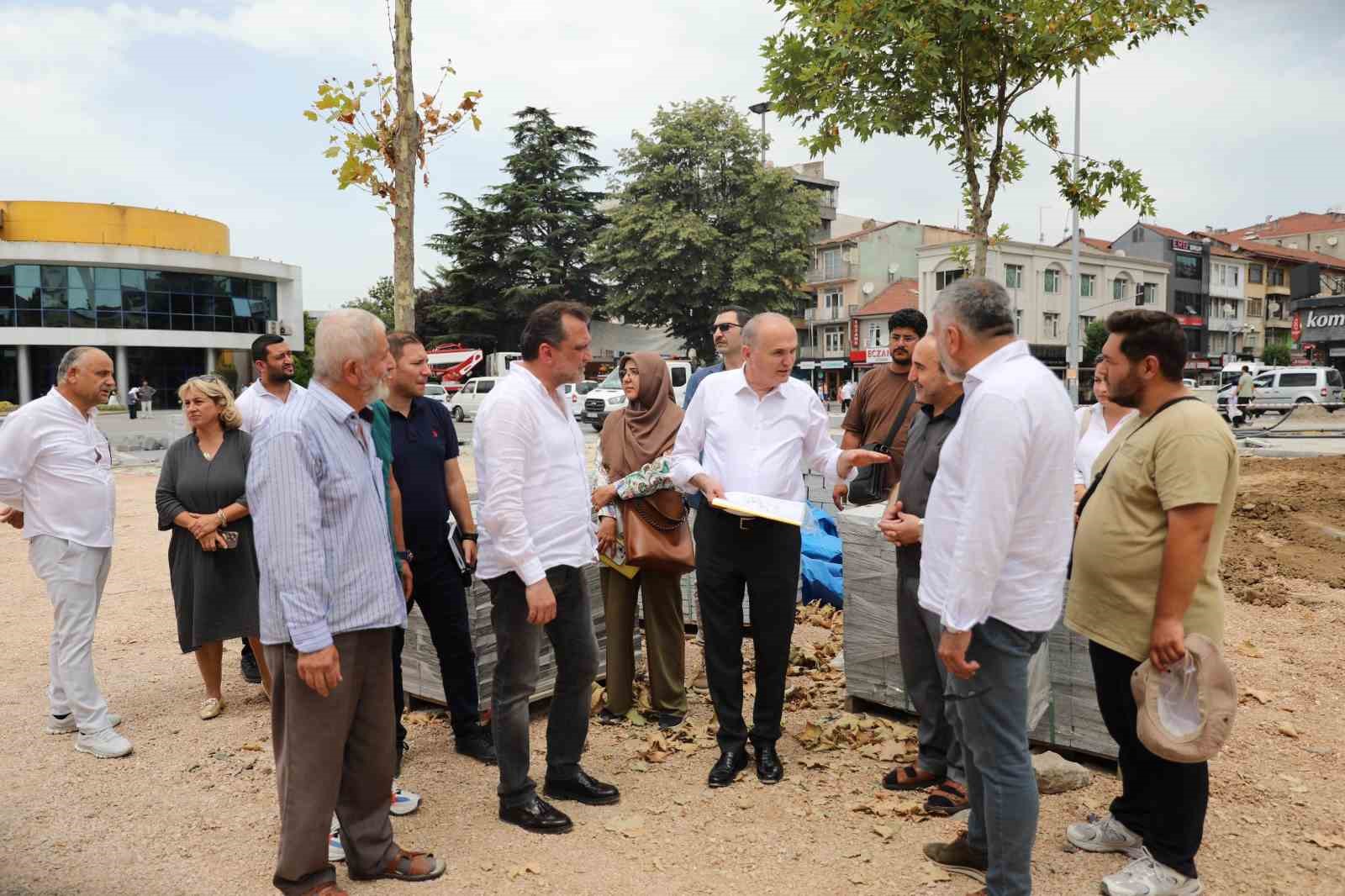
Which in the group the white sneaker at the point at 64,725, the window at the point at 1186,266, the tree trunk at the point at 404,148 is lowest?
the white sneaker at the point at 64,725

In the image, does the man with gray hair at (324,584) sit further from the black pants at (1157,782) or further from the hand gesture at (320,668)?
the black pants at (1157,782)

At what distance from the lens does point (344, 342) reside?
9.35ft

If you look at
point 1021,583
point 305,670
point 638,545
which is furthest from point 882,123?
point 305,670

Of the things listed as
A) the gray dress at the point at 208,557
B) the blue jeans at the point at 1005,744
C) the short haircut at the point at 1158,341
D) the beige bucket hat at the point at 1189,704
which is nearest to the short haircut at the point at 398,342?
the gray dress at the point at 208,557

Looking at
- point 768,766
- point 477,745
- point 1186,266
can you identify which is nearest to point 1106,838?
point 768,766

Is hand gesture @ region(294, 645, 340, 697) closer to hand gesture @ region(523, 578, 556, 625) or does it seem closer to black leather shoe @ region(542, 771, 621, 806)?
hand gesture @ region(523, 578, 556, 625)

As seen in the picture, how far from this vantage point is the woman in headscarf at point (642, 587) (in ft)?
15.5

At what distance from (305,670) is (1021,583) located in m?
2.14

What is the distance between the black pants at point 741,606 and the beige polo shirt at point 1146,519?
1.25 meters

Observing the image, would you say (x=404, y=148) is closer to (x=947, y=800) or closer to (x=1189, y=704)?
(x=947, y=800)

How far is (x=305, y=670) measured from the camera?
9.00ft

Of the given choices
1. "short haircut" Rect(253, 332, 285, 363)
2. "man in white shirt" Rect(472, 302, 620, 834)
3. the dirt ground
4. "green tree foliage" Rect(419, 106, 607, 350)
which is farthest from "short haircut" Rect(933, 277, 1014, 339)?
"green tree foliage" Rect(419, 106, 607, 350)

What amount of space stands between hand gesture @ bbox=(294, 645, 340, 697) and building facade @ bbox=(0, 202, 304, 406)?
44.7 m

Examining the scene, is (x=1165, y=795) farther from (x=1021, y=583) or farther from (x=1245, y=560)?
(x=1245, y=560)
